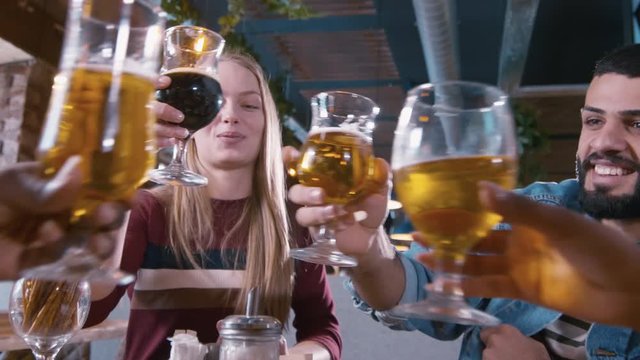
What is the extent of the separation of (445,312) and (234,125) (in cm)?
127

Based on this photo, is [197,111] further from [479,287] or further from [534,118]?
[534,118]

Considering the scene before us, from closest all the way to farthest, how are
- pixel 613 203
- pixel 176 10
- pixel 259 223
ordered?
pixel 613 203
pixel 259 223
pixel 176 10

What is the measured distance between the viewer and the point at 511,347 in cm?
137

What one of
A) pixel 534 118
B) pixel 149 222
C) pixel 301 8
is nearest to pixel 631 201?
pixel 149 222

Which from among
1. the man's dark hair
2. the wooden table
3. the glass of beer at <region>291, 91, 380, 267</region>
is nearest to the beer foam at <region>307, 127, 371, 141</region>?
the glass of beer at <region>291, 91, 380, 267</region>

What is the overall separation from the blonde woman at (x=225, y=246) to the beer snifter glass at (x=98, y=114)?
120cm

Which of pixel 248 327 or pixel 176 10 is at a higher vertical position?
pixel 176 10

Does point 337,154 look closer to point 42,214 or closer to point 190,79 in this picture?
point 190,79

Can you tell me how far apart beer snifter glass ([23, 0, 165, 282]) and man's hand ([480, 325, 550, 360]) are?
3.28ft

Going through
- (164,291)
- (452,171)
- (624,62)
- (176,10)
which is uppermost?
(176,10)

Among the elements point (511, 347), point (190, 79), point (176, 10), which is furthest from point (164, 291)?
point (176, 10)

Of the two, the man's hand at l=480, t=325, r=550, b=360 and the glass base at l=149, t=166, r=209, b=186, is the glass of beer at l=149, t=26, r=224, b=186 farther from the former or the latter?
the man's hand at l=480, t=325, r=550, b=360

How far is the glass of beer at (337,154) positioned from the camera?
1131 mm

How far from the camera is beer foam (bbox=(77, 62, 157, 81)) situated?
0.59 m
